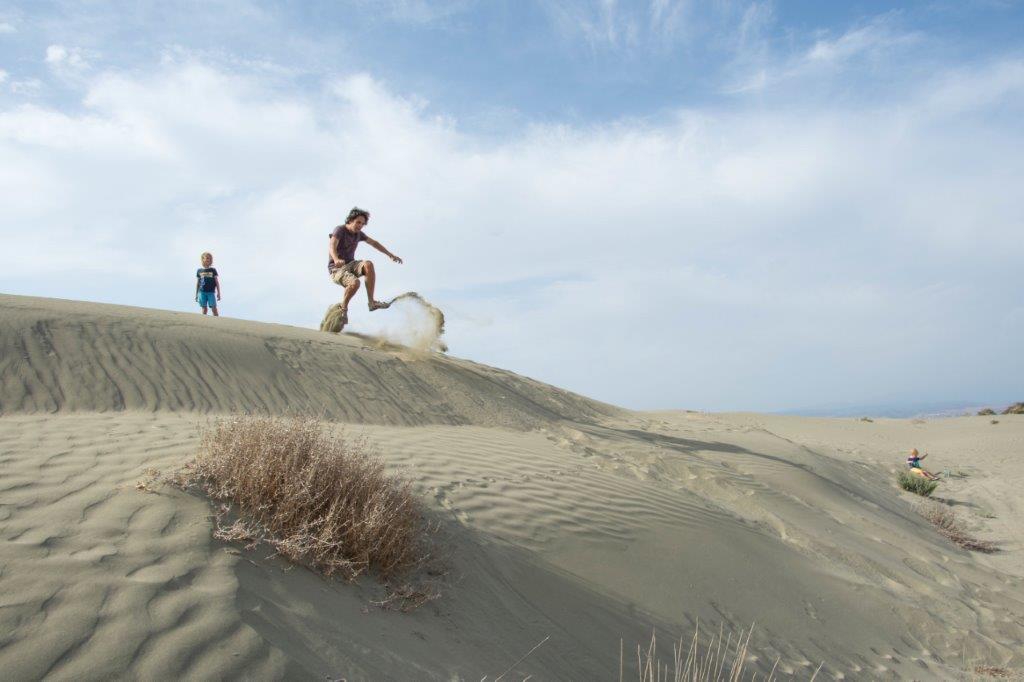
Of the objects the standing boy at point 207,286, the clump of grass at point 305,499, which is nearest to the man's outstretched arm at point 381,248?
Result: the standing boy at point 207,286

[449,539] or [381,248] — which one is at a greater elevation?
[381,248]

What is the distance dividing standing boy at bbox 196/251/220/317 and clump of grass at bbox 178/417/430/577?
8.92 meters

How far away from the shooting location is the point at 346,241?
982 centimetres

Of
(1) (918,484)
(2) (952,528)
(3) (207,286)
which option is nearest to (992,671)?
(2) (952,528)

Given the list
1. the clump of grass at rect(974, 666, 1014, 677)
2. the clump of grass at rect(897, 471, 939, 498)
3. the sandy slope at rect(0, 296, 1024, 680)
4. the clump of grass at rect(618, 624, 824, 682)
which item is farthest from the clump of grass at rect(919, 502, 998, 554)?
the clump of grass at rect(618, 624, 824, 682)

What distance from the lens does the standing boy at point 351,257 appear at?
9602 millimetres

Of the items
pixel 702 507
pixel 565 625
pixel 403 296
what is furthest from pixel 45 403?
pixel 702 507

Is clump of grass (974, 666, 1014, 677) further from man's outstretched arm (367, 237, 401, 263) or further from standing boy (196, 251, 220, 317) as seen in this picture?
standing boy (196, 251, 220, 317)

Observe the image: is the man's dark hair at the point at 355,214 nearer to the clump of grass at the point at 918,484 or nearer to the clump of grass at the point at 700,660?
the clump of grass at the point at 700,660

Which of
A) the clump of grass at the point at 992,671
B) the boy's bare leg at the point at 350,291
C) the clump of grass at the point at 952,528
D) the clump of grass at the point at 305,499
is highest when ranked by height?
the boy's bare leg at the point at 350,291

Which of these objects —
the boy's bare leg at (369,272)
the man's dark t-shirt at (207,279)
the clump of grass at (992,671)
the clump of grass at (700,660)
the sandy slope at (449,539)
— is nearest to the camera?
the sandy slope at (449,539)

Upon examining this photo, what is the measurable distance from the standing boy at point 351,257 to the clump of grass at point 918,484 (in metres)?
11.7

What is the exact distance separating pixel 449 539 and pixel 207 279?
9.57 meters

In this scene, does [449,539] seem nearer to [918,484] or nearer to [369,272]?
[369,272]
